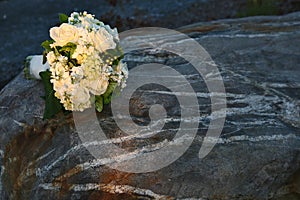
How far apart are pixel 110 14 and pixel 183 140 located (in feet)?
14.4

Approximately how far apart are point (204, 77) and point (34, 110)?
102 cm

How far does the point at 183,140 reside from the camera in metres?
2.69

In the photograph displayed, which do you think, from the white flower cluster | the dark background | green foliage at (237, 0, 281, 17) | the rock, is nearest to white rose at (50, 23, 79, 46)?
the white flower cluster

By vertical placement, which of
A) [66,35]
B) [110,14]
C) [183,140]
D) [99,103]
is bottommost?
[110,14]

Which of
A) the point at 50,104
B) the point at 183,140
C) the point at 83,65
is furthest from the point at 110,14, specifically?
the point at 183,140

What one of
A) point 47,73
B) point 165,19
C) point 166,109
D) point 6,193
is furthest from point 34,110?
point 165,19

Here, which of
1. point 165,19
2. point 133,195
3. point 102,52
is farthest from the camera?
point 165,19

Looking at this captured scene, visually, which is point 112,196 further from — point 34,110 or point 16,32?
point 16,32

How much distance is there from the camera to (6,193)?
123 inches

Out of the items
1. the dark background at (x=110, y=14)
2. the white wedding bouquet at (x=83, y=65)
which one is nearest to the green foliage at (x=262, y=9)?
the dark background at (x=110, y=14)

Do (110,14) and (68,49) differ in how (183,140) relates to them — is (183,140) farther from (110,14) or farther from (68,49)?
(110,14)

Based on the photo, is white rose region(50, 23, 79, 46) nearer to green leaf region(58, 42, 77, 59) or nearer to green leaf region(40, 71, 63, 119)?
green leaf region(58, 42, 77, 59)

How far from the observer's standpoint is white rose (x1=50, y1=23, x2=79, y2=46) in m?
2.76

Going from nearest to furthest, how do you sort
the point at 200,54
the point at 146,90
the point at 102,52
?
the point at 102,52 → the point at 146,90 → the point at 200,54
